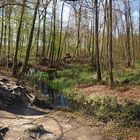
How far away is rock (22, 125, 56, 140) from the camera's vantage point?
38.9 feet

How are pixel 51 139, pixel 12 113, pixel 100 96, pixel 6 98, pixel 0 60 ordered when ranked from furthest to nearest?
1. pixel 0 60
2. pixel 100 96
3. pixel 6 98
4. pixel 12 113
5. pixel 51 139

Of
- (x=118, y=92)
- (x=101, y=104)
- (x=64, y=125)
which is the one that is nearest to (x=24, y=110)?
(x=64, y=125)

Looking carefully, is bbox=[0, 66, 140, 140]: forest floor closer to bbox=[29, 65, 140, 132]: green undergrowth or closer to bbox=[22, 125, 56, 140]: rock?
bbox=[22, 125, 56, 140]: rock

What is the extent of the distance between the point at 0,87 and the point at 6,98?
0.80 meters

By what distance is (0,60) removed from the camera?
39.1m

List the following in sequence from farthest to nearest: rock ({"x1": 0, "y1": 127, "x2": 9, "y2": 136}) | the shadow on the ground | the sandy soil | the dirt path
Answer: the sandy soil → the shadow on the ground → the dirt path → rock ({"x1": 0, "y1": 127, "x2": 9, "y2": 136})

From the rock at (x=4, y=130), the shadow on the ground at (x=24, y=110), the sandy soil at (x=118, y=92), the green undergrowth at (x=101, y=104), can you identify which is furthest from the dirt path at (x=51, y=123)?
the sandy soil at (x=118, y=92)

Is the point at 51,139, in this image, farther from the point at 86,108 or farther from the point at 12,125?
the point at 86,108

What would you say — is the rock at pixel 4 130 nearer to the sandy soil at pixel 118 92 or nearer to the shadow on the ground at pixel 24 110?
the shadow on the ground at pixel 24 110

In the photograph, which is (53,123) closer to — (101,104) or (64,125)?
(64,125)

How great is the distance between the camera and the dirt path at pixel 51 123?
1281 cm

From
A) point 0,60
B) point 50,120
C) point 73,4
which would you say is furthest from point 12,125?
point 0,60

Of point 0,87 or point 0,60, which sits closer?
point 0,87

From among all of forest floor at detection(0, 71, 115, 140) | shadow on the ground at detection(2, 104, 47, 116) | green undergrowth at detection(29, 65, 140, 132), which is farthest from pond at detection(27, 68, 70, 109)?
forest floor at detection(0, 71, 115, 140)
